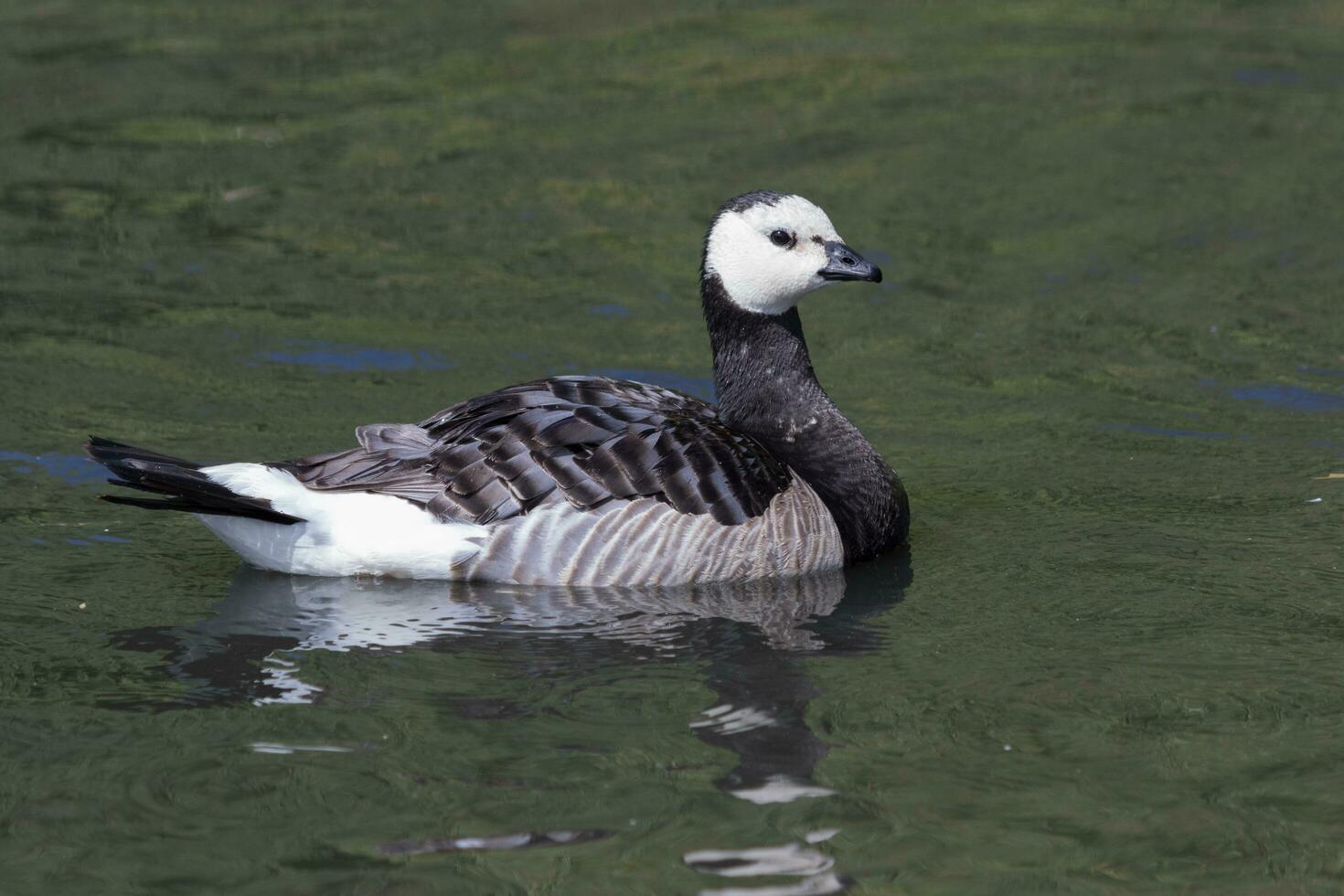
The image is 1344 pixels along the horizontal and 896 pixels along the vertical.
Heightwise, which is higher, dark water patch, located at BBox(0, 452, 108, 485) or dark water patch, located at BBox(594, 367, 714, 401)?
dark water patch, located at BBox(0, 452, 108, 485)

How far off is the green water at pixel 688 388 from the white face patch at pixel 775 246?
61.1 inches

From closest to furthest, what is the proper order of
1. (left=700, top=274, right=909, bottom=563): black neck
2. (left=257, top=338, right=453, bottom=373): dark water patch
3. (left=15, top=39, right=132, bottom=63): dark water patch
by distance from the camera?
(left=700, top=274, right=909, bottom=563): black neck, (left=257, top=338, right=453, bottom=373): dark water patch, (left=15, top=39, right=132, bottom=63): dark water patch

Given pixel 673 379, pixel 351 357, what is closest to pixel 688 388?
pixel 673 379

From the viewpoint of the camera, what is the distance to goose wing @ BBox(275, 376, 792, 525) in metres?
8.74

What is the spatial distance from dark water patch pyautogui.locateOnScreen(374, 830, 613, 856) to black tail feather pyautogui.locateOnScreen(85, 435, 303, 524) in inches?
108

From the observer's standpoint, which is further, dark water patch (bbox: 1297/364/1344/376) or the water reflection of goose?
dark water patch (bbox: 1297/364/1344/376)

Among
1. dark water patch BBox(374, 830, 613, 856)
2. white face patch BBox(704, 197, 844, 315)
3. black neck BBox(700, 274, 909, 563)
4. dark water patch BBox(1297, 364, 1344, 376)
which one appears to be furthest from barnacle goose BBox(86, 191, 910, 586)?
dark water patch BBox(1297, 364, 1344, 376)

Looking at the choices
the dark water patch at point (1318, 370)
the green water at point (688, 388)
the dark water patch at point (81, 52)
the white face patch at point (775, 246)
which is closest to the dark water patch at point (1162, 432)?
the green water at point (688, 388)

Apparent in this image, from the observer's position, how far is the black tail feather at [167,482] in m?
8.38

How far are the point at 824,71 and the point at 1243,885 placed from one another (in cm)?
1359

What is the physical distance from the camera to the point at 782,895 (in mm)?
5969

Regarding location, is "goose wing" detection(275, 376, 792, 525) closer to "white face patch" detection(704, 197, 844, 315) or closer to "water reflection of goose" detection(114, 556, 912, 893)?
"water reflection of goose" detection(114, 556, 912, 893)

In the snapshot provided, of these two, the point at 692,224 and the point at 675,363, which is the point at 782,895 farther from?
the point at 692,224

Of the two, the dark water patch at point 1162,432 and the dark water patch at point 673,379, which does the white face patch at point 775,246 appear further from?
the dark water patch at point 1162,432
